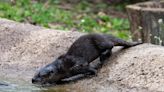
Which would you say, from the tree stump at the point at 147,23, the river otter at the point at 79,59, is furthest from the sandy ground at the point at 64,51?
the tree stump at the point at 147,23

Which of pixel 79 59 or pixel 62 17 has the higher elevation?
pixel 79 59

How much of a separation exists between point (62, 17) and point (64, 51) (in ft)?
18.7

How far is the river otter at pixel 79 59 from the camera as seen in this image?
7.05 meters

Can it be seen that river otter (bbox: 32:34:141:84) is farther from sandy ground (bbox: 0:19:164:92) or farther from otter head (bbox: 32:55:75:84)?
sandy ground (bbox: 0:19:164:92)

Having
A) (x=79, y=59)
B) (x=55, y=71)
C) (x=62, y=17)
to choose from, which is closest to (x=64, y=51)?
(x=79, y=59)

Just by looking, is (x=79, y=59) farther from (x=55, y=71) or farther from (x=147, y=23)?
(x=147, y=23)

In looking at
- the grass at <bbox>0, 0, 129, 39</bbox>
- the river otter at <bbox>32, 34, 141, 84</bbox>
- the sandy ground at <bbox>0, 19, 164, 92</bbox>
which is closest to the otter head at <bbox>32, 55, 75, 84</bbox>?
the river otter at <bbox>32, 34, 141, 84</bbox>

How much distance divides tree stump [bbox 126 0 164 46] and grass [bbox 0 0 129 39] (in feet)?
4.14

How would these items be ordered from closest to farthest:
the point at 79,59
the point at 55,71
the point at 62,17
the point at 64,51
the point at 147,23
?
1. the point at 55,71
2. the point at 79,59
3. the point at 64,51
4. the point at 147,23
5. the point at 62,17

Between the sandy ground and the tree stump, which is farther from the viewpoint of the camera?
the tree stump

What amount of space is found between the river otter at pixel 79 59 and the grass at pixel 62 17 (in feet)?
13.3

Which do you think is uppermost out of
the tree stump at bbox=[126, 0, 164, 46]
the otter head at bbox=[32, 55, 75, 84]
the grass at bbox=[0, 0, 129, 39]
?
the otter head at bbox=[32, 55, 75, 84]

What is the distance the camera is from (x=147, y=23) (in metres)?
9.95

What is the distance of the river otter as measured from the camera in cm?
705
